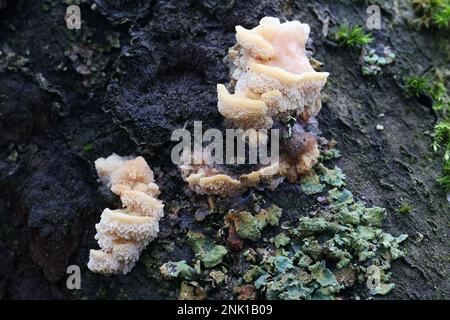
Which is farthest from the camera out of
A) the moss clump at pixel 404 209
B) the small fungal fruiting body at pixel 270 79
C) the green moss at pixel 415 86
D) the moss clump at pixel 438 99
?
the green moss at pixel 415 86

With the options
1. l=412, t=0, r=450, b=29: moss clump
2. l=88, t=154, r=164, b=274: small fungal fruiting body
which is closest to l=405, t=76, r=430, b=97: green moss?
l=412, t=0, r=450, b=29: moss clump

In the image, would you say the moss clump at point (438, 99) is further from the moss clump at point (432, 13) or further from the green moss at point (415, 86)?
the moss clump at point (432, 13)

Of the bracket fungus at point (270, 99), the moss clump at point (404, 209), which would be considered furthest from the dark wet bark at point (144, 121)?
the bracket fungus at point (270, 99)

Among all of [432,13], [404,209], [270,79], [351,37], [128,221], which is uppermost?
[432,13]

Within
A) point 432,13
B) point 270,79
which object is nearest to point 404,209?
point 270,79

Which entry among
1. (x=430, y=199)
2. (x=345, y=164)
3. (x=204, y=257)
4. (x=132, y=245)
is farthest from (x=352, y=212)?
(x=132, y=245)

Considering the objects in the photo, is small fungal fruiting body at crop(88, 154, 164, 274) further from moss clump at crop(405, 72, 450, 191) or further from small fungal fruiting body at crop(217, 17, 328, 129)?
moss clump at crop(405, 72, 450, 191)

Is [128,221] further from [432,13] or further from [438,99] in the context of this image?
[432,13]
